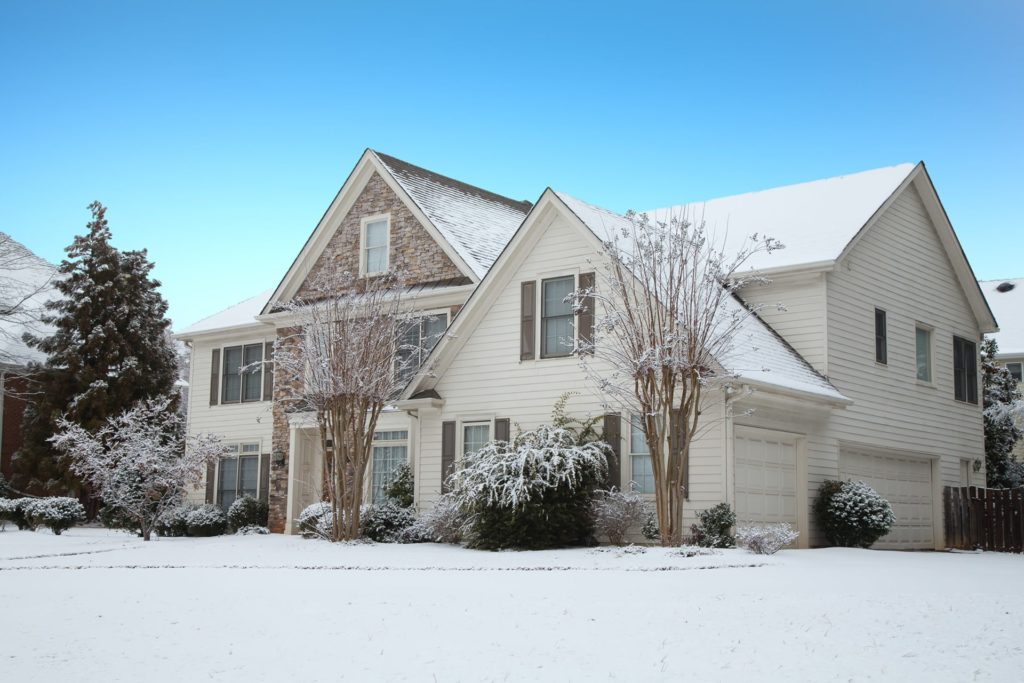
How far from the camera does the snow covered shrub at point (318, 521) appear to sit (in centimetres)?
2045

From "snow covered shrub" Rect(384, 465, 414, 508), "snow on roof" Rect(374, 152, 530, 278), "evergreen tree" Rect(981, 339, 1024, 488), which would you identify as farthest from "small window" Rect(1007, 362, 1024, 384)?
"snow covered shrub" Rect(384, 465, 414, 508)

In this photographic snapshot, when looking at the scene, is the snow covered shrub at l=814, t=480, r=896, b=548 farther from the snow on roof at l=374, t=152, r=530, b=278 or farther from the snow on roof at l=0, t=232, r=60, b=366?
the snow on roof at l=0, t=232, r=60, b=366

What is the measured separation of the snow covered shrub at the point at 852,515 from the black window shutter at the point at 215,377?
1575 centimetres

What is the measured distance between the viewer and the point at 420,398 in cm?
2128

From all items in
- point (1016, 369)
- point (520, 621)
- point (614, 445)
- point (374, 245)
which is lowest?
point (520, 621)

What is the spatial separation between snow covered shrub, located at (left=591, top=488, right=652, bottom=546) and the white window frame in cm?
866

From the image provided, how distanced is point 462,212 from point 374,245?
2.23m

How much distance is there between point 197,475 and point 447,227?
7623 millimetres

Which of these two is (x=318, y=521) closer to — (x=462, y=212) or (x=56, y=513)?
(x=56, y=513)

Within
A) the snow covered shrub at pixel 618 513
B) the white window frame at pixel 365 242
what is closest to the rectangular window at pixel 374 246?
the white window frame at pixel 365 242

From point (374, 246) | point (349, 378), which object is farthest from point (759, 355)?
point (374, 246)

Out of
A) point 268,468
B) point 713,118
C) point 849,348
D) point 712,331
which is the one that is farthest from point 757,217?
point 268,468

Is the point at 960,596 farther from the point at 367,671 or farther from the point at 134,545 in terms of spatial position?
the point at 134,545

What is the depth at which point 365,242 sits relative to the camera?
2502 cm
